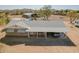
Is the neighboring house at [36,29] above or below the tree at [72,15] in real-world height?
below

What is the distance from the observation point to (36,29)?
212cm

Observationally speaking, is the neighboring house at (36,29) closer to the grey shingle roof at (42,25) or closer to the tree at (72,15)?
the grey shingle roof at (42,25)

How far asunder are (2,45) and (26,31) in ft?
0.87

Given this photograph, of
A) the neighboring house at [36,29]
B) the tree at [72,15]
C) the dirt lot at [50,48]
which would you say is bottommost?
the dirt lot at [50,48]

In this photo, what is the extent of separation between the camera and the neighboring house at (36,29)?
6.94 feet

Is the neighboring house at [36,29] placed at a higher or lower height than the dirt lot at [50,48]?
higher

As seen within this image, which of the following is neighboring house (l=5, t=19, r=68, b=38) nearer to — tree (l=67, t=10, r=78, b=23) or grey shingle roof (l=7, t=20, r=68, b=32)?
grey shingle roof (l=7, t=20, r=68, b=32)

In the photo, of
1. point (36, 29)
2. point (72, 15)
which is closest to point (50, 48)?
point (36, 29)

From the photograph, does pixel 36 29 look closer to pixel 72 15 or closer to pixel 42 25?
pixel 42 25

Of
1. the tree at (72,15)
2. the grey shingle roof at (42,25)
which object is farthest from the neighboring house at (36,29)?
the tree at (72,15)
